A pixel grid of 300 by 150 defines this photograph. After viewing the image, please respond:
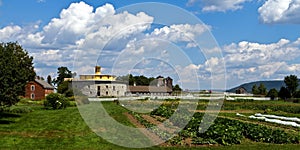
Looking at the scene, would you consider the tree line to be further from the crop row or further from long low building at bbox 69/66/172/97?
the crop row

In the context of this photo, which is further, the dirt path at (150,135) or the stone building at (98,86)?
the stone building at (98,86)

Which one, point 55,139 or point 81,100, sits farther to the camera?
point 81,100

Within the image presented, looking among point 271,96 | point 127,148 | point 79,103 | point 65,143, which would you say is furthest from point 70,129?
point 271,96

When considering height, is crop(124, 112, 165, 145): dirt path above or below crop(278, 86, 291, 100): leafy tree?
below

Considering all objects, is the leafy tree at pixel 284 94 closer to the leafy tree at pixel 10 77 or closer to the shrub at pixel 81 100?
the shrub at pixel 81 100

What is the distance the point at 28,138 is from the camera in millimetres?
20734

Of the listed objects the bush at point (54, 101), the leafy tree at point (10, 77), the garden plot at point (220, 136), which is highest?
the leafy tree at point (10, 77)

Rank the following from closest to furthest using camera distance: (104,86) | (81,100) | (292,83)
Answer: (81,100) → (104,86) → (292,83)

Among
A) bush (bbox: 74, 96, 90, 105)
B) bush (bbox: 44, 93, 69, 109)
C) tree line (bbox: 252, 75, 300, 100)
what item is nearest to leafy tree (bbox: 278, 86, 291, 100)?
tree line (bbox: 252, 75, 300, 100)

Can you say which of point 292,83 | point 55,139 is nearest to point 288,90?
point 292,83

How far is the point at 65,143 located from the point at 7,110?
20606mm

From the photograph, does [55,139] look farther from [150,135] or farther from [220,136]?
[220,136]

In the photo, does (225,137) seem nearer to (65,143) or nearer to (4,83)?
(65,143)

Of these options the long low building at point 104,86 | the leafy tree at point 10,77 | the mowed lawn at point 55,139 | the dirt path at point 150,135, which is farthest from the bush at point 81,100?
the dirt path at point 150,135
